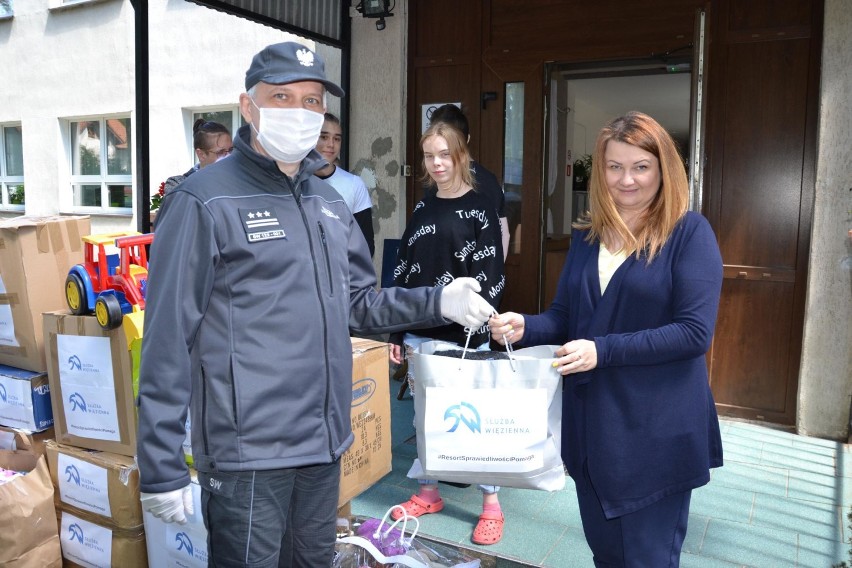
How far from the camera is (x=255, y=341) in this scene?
152cm

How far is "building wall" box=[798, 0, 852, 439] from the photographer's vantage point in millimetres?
3951

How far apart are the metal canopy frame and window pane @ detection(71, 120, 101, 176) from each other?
6761mm

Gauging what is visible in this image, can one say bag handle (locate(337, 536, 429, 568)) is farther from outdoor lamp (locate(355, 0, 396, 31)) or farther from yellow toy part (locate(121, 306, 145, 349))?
outdoor lamp (locate(355, 0, 396, 31))

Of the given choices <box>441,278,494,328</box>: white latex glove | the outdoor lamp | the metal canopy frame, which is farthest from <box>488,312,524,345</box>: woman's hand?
the outdoor lamp

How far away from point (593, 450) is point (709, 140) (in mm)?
3281

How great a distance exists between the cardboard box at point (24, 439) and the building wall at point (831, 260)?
13.9 ft

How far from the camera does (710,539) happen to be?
3.00 meters

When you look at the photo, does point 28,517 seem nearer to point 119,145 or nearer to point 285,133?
point 285,133

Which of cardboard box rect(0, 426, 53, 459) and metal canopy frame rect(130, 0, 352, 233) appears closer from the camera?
cardboard box rect(0, 426, 53, 459)

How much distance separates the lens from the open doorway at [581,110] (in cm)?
505

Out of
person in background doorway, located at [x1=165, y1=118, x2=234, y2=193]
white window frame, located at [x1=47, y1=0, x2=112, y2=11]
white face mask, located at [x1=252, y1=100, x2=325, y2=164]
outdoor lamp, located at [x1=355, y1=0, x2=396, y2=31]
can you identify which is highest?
white window frame, located at [x1=47, y1=0, x2=112, y2=11]

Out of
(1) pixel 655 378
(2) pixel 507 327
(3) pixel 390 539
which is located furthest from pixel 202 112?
(1) pixel 655 378

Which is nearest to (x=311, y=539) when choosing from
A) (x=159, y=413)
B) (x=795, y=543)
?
(x=159, y=413)

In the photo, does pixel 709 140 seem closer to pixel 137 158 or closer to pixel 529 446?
pixel 529 446
